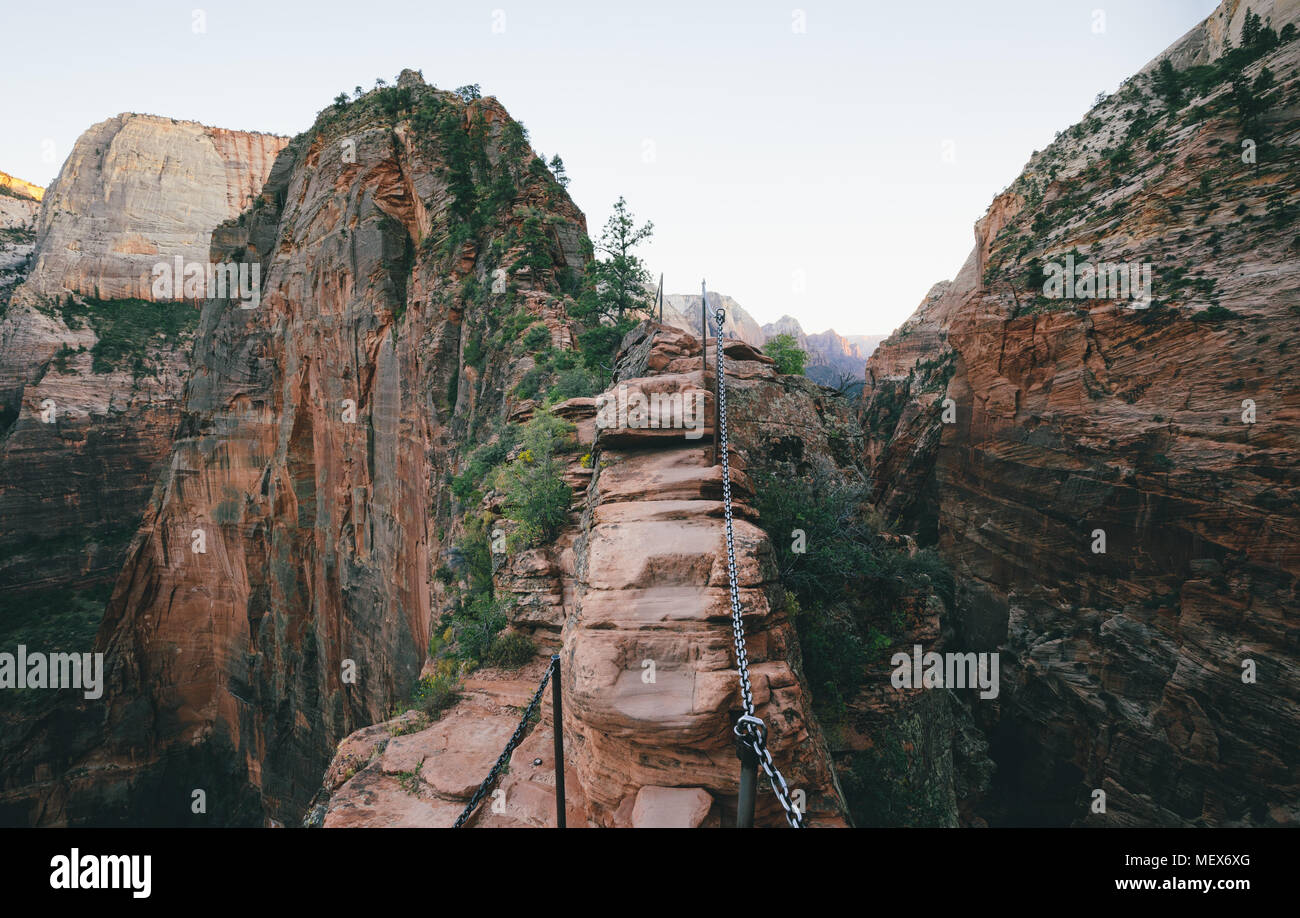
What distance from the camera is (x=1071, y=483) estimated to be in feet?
59.5

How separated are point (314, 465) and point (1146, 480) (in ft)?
102

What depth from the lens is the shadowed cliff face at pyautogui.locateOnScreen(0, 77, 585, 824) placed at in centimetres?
1836

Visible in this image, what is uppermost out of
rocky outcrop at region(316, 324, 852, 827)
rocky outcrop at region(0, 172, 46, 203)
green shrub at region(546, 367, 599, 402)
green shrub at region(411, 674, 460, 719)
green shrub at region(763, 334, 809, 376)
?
rocky outcrop at region(0, 172, 46, 203)

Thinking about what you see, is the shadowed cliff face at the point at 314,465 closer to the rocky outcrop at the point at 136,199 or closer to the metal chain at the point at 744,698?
the metal chain at the point at 744,698

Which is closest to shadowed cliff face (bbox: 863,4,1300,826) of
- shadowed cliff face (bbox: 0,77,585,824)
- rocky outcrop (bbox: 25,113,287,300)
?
shadowed cliff face (bbox: 0,77,585,824)

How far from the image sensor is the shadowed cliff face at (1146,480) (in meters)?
13.6

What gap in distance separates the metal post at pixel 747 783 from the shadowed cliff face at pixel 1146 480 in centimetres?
1803

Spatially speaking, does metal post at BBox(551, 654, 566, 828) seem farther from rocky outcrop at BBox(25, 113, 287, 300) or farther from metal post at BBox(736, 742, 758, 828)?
rocky outcrop at BBox(25, 113, 287, 300)

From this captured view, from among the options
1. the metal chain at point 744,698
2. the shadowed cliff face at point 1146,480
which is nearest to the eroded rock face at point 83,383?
the metal chain at point 744,698

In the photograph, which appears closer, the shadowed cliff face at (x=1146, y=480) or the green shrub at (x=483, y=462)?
the green shrub at (x=483, y=462)

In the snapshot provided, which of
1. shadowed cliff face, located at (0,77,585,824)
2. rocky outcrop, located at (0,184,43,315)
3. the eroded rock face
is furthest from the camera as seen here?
rocky outcrop, located at (0,184,43,315)

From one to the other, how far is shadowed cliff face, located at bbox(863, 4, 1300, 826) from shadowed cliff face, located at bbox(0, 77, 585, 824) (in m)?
17.6
